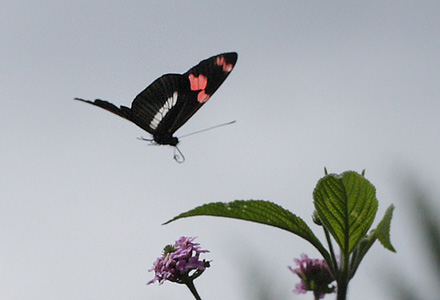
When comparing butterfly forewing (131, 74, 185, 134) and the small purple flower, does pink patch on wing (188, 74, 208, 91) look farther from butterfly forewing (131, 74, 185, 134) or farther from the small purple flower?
the small purple flower

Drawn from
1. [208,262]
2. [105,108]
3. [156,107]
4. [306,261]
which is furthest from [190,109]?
[306,261]

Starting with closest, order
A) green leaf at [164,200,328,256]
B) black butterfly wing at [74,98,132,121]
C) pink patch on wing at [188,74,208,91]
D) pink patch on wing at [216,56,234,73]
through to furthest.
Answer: green leaf at [164,200,328,256]
black butterfly wing at [74,98,132,121]
pink patch on wing at [216,56,234,73]
pink patch on wing at [188,74,208,91]

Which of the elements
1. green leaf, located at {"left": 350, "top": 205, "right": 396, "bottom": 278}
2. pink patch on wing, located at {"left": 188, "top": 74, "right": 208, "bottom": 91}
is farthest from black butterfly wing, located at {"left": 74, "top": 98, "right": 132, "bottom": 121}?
green leaf, located at {"left": 350, "top": 205, "right": 396, "bottom": 278}

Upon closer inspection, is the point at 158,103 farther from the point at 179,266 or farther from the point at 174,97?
the point at 179,266

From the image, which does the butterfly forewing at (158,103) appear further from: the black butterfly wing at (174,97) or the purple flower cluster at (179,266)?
the purple flower cluster at (179,266)

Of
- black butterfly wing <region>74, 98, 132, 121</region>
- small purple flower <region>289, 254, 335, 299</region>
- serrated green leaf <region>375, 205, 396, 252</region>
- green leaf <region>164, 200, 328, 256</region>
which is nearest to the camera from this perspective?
serrated green leaf <region>375, 205, 396, 252</region>

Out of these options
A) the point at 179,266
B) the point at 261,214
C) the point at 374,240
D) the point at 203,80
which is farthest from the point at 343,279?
the point at 203,80

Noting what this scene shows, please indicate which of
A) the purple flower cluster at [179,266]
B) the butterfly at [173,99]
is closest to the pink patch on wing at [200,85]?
the butterfly at [173,99]
